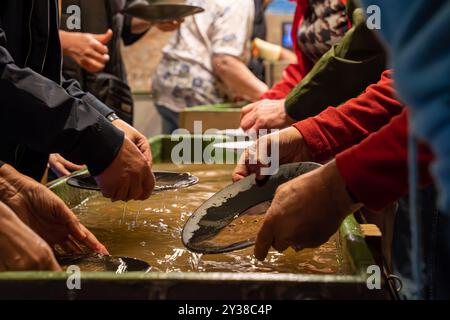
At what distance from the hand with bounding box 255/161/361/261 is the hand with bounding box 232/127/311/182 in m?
0.56

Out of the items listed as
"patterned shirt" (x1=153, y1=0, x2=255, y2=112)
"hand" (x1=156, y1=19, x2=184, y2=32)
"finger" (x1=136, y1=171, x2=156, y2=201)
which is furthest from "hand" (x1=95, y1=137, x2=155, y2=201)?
"patterned shirt" (x1=153, y1=0, x2=255, y2=112)

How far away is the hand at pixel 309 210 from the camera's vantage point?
102cm

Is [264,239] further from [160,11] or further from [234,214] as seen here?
[160,11]

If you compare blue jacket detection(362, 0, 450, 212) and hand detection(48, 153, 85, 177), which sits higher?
blue jacket detection(362, 0, 450, 212)

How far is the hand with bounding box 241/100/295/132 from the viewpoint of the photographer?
87.0 inches

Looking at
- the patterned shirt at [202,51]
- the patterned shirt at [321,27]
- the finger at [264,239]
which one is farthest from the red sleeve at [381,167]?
the patterned shirt at [202,51]

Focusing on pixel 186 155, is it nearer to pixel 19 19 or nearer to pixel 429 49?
pixel 19 19

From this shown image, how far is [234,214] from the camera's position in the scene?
151 centimetres

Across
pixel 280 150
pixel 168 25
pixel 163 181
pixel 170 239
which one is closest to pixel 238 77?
pixel 168 25

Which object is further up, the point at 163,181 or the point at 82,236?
the point at 82,236

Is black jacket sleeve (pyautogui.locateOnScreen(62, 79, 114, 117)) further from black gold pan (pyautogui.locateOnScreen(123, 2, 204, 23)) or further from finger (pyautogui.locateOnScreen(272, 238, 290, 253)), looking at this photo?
black gold pan (pyautogui.locateOnScreen(123, 2, 204, 23))

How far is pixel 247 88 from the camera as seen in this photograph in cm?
402

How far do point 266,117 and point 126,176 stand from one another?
87 centimetres
